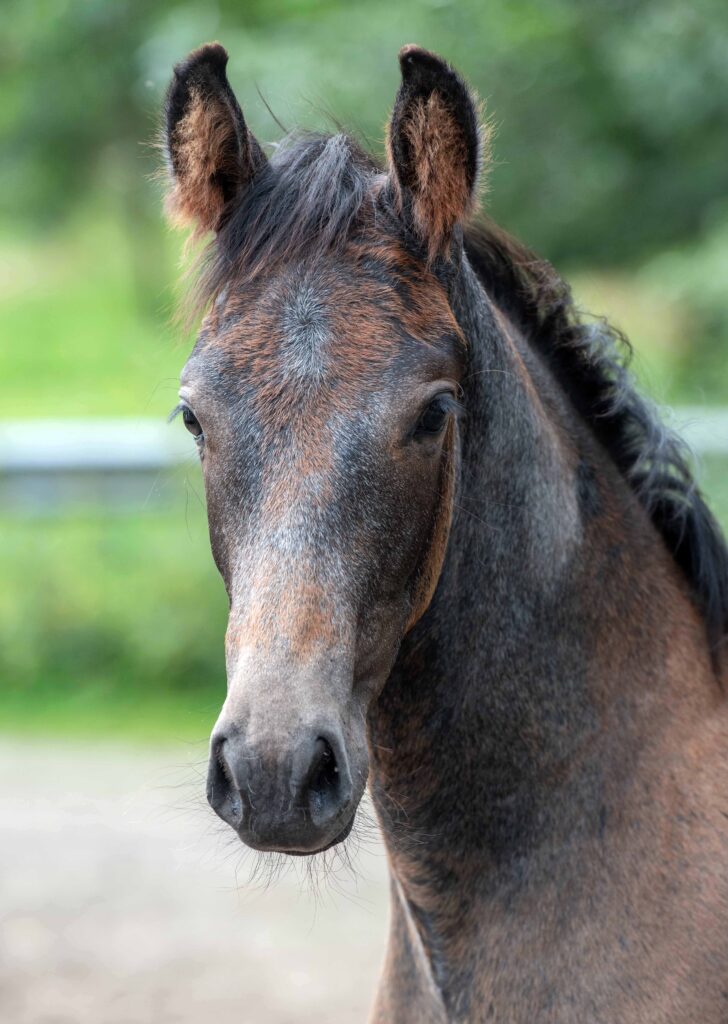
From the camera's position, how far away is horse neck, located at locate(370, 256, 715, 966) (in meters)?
2.37

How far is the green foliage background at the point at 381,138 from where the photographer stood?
→ 23.7ft

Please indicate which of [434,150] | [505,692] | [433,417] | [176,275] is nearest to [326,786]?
[505,692]

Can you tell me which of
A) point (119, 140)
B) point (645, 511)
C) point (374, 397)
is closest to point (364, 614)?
point (374, 397)

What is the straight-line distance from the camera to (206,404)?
2139 millimetres

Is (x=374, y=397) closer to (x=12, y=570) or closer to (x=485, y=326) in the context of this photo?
(x=485, y=326)

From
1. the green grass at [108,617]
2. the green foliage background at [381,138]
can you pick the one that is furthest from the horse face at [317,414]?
the green grass at [108,617]

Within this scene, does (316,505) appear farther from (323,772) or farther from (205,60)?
(205,60)

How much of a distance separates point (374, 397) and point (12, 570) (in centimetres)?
721

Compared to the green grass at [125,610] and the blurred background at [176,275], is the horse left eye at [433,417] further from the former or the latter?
the green grass at [125,610]

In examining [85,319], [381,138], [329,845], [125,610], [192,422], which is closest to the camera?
[329,845]

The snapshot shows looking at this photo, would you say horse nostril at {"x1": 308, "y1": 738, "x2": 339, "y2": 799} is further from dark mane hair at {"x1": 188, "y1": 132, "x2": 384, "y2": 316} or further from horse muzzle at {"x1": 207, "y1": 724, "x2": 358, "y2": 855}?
dark mane hair at {"x1": 188, "y1": 132, "x2": 384, "y2": 316}

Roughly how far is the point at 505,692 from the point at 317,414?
0.75m

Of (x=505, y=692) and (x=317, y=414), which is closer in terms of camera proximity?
(x=317, y=414)

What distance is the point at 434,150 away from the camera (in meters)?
2.26
